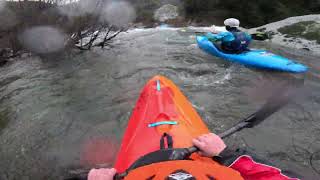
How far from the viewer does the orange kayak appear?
9.44 ft

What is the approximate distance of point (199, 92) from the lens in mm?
6055

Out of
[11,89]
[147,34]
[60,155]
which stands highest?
[147,34]

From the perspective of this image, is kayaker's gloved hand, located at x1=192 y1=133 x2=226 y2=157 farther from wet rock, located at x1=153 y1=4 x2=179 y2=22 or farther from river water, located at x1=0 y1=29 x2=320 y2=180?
wet rock, located at x1=153 y1=4 x2=179 y2=22

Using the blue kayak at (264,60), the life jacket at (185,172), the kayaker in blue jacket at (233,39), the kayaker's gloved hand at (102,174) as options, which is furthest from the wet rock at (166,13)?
the life jacket at (185,172)

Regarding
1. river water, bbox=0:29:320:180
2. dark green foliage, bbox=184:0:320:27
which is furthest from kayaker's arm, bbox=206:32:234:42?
dark green foliage, bbox=184:0:320:27

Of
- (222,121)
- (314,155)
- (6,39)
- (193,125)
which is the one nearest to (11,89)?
(6,39)

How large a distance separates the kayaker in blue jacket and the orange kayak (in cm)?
379

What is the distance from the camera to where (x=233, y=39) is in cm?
754

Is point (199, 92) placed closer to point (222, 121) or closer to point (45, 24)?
point (222, 121)

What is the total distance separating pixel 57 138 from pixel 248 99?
3016mm

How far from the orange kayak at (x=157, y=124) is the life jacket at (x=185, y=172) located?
83 cm

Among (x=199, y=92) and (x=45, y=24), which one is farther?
(x=45, y=24)

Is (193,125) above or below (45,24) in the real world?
below

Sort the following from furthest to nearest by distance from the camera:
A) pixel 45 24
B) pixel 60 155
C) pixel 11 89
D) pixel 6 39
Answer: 1. pixel 45 24
2. pixel 6 39
3. pixel 11 89
4. pixel 60 155
